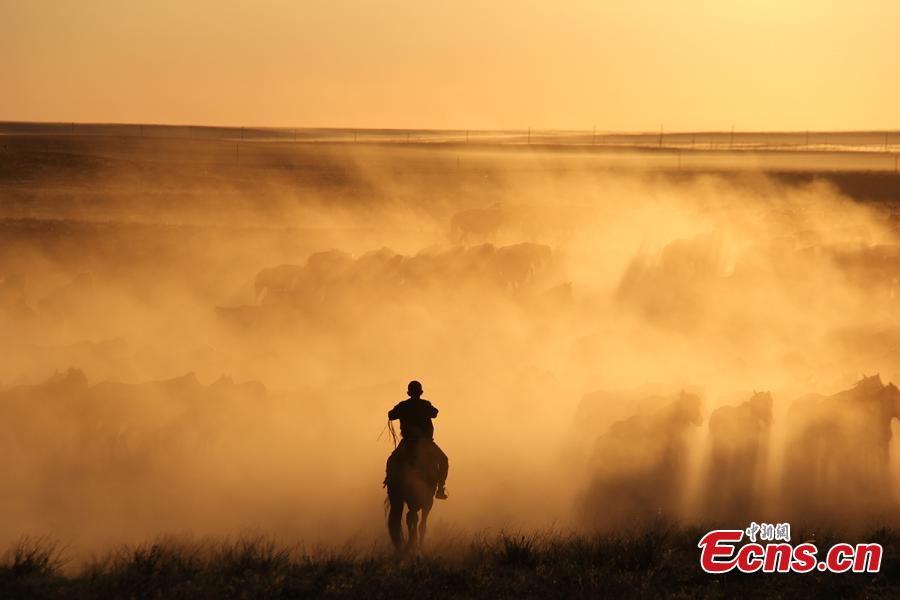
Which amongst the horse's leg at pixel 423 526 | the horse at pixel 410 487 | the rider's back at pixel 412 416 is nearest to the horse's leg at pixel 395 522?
the horse at pixel 410 487

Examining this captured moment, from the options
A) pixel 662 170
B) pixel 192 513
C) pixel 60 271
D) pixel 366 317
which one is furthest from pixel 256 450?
pixel 662 170

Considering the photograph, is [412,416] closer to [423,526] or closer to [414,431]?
[414,431]

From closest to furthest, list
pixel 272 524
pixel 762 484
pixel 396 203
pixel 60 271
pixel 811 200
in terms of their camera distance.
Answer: pixel 272 524, pixel 762 484, pixel 60 271, pixel 396 203, pixel 811 200

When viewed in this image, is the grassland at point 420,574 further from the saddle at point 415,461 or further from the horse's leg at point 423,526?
the saddle at point 415,461

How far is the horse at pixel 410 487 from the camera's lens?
966cm

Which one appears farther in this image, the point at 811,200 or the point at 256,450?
the point at 811,200

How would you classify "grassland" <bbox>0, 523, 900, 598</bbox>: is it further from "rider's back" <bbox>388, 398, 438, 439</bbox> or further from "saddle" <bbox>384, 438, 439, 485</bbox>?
"rider's back" <bbox>388, 398, 438, 439</bbox>

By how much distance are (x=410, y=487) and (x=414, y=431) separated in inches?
19.7

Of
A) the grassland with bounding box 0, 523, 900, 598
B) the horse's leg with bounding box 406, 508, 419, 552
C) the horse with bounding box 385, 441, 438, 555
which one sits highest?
the horse with bounding box 385, 441, 438, 555

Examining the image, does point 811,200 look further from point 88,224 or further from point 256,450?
point 256,450

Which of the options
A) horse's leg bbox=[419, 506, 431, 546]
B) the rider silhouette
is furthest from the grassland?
the rider silhouette

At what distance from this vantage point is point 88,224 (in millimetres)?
33531

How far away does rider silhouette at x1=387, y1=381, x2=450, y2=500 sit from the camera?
977 centimetres

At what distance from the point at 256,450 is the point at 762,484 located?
5.79 m
